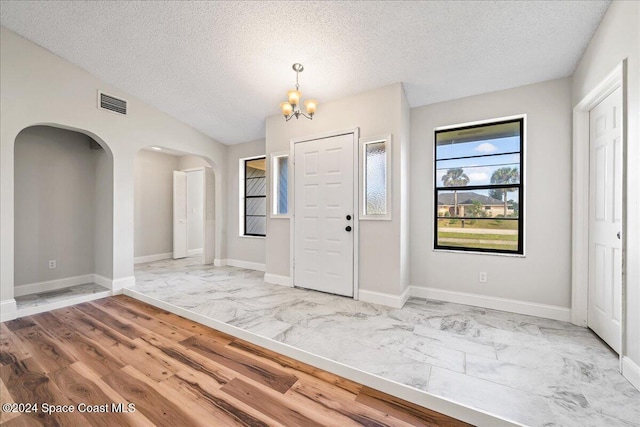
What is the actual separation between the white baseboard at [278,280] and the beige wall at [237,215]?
0.93 meters

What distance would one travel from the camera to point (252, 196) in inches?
221

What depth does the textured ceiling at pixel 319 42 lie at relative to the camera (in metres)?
2.38

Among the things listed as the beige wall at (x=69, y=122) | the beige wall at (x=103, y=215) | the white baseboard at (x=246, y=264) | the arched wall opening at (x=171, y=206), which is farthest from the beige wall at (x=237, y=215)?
the beige wall at (x=103, y=215)

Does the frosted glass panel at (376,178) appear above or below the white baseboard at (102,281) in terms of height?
above

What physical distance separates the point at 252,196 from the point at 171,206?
2.53m

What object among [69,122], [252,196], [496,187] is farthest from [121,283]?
[496,187]

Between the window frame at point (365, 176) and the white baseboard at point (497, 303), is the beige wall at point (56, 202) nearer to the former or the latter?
the window frame at point (365, 176)

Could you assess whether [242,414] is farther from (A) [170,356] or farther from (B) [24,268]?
(B) [24,268]

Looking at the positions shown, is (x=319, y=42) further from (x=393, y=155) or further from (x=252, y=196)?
(x=252, y=196)

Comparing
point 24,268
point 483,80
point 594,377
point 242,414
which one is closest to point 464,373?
point 594,377

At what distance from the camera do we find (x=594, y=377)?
Result: 191 cm

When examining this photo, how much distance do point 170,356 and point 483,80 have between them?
4.26 meters

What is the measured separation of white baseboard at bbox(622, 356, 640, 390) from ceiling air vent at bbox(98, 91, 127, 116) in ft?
20.1

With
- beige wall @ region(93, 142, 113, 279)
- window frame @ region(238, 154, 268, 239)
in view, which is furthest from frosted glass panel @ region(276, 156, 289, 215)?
beige wall @ region(93, 142, 113, 279)
